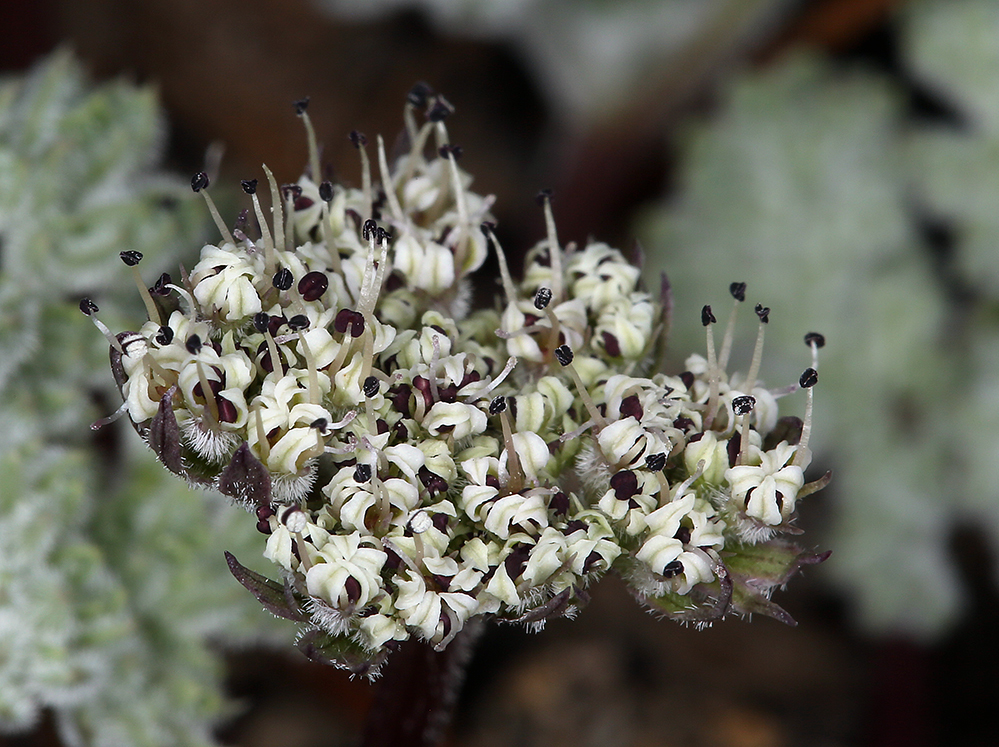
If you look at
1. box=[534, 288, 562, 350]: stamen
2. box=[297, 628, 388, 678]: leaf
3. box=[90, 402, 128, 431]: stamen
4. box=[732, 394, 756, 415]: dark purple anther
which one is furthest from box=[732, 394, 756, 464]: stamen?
box=[90, 402, 128, 431]: stamen

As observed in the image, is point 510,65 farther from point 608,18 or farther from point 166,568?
point 166,568

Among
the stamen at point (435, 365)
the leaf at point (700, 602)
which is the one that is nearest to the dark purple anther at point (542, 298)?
the stamen at point (435, 365)

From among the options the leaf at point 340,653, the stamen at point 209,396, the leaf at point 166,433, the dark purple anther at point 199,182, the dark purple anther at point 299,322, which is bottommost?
the leaf at point 340,653

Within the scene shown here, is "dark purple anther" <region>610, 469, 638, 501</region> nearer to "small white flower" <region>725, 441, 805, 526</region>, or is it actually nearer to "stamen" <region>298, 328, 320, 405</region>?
"small white flower" <region>725, 441, 805, 526</region>

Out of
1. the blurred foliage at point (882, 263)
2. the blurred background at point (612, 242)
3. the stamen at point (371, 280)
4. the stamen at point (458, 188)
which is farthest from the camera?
the blurred foliage at point (882, 263)

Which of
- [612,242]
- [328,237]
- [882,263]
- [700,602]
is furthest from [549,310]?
[612,242]

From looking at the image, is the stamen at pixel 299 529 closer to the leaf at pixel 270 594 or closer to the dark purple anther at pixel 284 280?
the leaf at pixel 270 594

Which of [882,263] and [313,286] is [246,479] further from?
[882,263]
